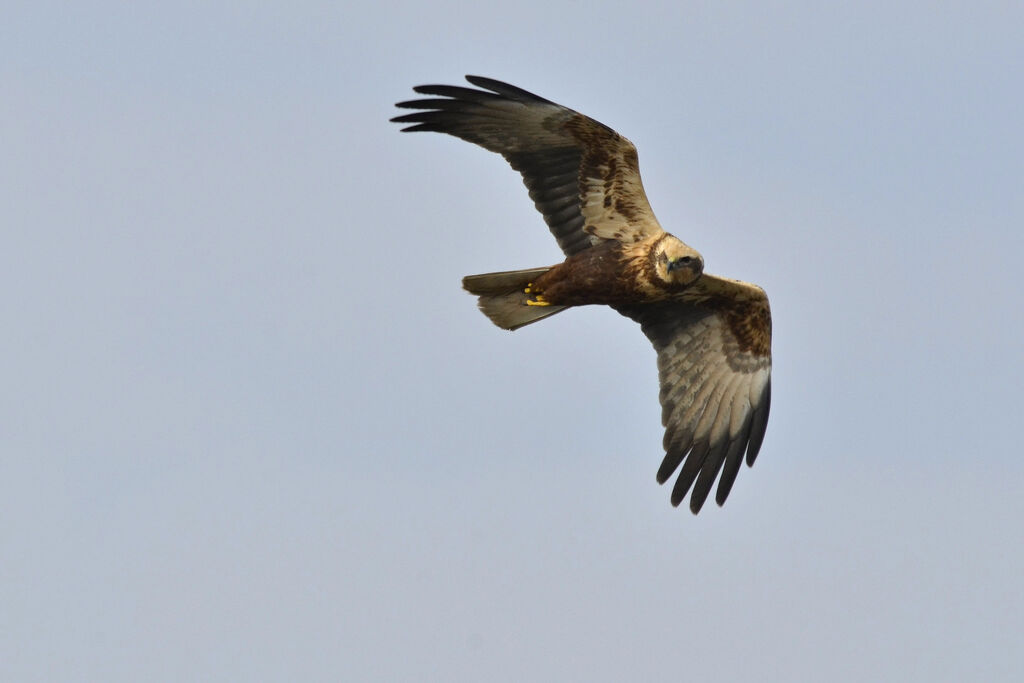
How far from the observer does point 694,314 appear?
15930 millimetres

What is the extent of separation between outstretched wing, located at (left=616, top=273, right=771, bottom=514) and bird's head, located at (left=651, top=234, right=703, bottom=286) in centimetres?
162

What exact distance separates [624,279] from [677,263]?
582 millimetres

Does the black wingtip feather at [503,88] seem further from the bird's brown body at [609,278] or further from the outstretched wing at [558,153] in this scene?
the bird's brown body at [609,278]

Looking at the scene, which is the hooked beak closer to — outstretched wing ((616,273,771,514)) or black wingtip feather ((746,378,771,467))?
outstretched wing ((616,273,771,514))

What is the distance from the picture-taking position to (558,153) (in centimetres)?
1430

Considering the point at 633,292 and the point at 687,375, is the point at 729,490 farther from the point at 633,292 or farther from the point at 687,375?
the point at 633,292

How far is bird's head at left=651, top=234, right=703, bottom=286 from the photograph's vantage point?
45.2 ft

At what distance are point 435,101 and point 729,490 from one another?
468cm

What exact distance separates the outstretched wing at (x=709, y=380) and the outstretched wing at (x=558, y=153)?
4.70 ft

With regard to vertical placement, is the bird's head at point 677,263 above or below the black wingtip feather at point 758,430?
above

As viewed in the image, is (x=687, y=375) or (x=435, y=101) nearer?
(x=435, y=101)

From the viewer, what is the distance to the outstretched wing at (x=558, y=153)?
14.0m

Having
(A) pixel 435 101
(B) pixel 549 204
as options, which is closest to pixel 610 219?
(B) pixel 549 204

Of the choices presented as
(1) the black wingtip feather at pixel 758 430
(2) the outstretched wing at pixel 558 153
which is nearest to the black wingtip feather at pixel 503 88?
(2) the outstretched wing at pixel 558 153
